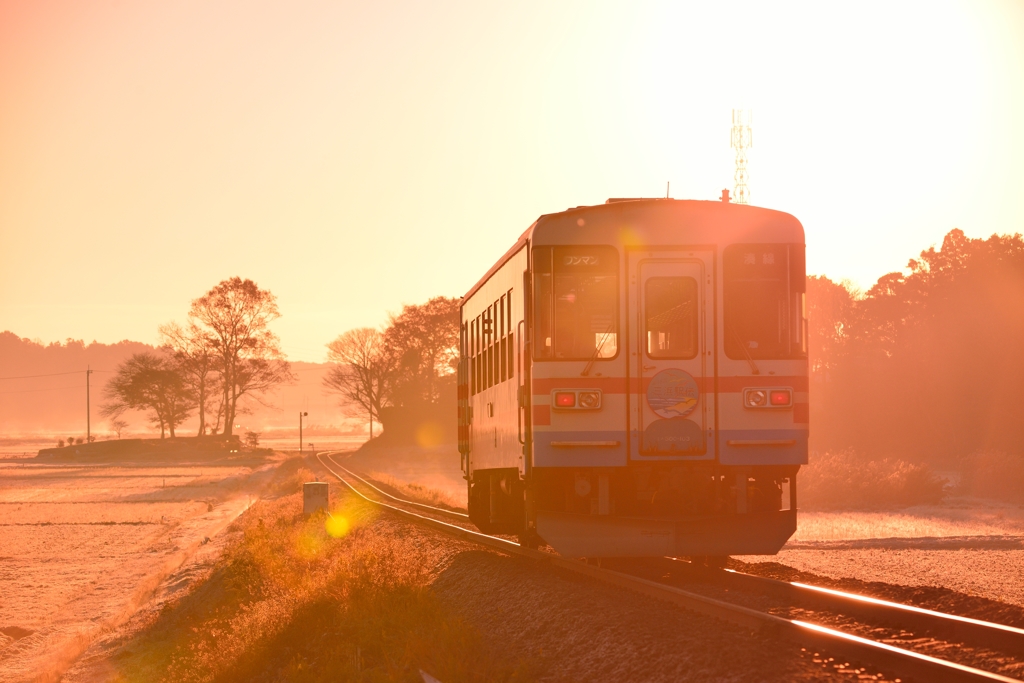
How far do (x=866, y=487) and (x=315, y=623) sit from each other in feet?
85.2

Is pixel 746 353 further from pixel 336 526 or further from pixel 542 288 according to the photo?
pixel 336 526

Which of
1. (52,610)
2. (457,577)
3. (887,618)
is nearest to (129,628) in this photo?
(52,610)

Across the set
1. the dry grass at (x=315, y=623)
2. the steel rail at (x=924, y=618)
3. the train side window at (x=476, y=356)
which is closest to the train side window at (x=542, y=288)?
the dry grass at (x=315, y=623)

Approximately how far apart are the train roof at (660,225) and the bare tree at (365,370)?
78372 mm

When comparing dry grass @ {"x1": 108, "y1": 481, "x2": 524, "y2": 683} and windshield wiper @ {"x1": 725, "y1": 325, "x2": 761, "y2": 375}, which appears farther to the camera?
windshield wiper @ {"x1": 725, "y1": 325, "x2": 761, "y2": 375}

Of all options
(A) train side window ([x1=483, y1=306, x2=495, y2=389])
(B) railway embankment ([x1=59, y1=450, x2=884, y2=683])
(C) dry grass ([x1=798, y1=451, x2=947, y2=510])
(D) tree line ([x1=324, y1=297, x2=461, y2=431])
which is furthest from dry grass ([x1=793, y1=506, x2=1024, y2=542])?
(D) tree line ([x1=324, y1=297, x2=461, y2=431])

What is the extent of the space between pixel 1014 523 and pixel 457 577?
20239 millimetres

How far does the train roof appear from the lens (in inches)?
432

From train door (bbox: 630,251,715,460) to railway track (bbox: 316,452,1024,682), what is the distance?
145 cm

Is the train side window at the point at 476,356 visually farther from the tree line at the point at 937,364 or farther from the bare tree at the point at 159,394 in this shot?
the bare tree at the point at 159,394

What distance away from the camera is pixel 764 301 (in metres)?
11.0

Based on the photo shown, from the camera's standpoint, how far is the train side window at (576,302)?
1080 cm

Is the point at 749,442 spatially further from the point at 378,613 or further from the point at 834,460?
the point at 834,460

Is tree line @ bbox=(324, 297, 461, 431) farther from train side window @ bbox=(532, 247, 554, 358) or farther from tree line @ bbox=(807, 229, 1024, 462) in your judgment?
train side window @ bbox=(532, 247, 554, 358)
